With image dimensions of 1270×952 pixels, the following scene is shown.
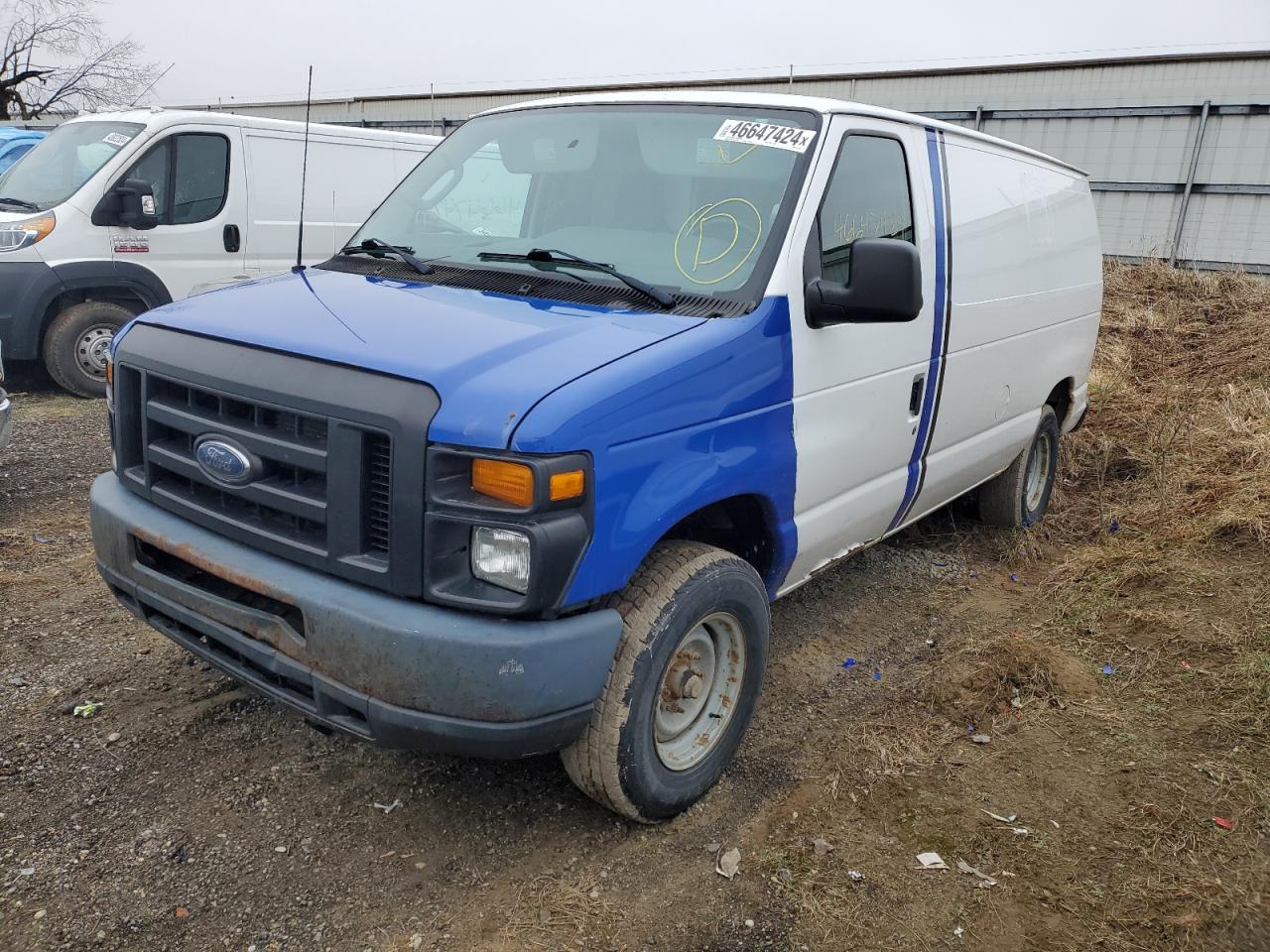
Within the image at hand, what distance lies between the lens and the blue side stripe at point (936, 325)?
13.0 feet

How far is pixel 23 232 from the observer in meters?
7.68

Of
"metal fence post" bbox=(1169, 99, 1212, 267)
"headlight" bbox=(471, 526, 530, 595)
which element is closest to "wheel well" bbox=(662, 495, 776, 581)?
"headlight" bbox=(471, 526, 530, 595)

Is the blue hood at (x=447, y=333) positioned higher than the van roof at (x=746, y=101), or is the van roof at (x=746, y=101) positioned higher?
the van roof at (x=746, y=101)

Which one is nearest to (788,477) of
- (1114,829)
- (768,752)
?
(768,752)

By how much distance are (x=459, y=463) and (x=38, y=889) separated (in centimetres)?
168

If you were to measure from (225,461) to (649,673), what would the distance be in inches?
51.0

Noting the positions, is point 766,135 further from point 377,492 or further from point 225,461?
point 225,461

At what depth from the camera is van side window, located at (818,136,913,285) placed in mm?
3365

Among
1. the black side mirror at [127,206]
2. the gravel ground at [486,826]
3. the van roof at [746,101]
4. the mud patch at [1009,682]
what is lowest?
the gravel ground at [486,826]

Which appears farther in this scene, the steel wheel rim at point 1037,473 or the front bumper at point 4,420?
the steel wheel rim at point 1037,473

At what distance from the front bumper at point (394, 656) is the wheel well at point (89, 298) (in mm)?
6377

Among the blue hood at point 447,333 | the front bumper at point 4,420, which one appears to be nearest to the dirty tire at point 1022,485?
the blue hood at point 447,333

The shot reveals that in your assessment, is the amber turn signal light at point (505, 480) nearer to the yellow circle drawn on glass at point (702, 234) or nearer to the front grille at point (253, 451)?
the front grille at point (253, 451)

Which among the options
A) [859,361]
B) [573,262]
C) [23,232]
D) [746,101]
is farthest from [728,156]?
[23,232]
